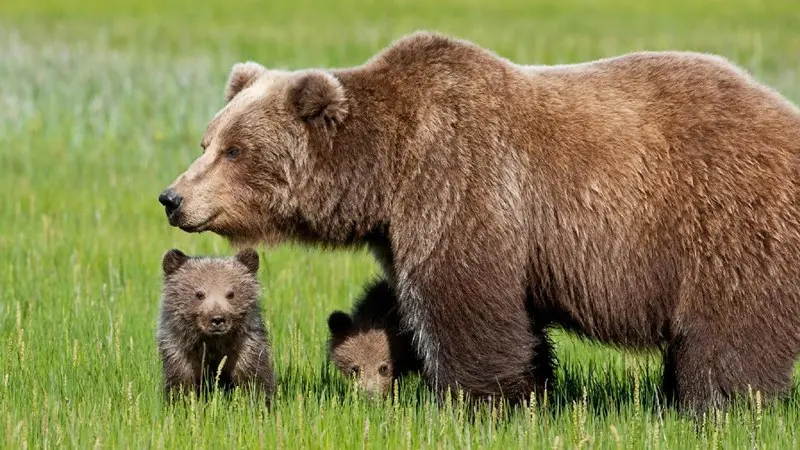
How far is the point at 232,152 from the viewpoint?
675cm

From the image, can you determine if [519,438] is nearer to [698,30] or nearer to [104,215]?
[104,215]

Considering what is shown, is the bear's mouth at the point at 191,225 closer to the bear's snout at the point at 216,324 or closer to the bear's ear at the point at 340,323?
the bear's snout at the point at 216,324

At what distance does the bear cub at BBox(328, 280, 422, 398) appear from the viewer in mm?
7379

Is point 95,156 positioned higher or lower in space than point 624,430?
lower

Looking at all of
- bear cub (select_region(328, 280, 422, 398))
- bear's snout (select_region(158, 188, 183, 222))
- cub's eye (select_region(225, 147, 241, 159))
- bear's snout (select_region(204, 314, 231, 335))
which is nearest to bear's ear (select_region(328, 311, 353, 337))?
bear cub (select_region(328, 280, 422, 398))

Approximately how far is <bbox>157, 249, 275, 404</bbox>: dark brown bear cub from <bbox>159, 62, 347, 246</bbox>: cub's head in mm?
235

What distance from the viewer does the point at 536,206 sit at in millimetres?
6578

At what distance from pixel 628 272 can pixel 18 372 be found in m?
3.35

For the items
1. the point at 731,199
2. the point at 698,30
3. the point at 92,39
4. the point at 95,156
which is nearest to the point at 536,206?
the point at 731,199

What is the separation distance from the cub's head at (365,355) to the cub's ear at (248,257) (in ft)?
2.28

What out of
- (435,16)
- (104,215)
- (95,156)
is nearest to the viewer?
(104,215)

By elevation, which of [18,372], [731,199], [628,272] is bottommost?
[18,372]

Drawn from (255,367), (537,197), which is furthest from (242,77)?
(537,197)

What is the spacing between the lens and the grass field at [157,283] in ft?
19.6
